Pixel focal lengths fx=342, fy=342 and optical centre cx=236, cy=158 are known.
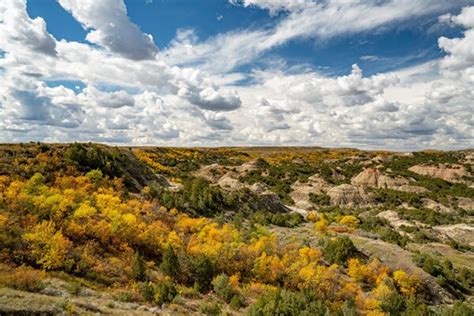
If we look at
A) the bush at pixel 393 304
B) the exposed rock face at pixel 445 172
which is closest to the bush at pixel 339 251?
the bush at pixel 393 304

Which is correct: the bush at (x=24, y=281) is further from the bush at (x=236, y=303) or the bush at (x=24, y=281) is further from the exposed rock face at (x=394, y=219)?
the exposed rock face at (x=394, y=219)

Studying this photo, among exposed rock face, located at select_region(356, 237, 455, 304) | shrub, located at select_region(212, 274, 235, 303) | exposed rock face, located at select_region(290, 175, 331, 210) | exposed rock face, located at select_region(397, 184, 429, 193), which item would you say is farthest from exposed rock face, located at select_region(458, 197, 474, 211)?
shrub, located at select_region(212, 274, 235, 303)

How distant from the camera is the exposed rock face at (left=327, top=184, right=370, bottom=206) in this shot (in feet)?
283

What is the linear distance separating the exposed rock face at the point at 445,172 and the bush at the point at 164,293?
370ft

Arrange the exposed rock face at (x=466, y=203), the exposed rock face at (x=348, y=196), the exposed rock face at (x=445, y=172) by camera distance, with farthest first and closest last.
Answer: the exposed rock face at (x=445, y=172), the exposed rock face at (x=348, y=196), the exposed rock face at (x=466, y=203)

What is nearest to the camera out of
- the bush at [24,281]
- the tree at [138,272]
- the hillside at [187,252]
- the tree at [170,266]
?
the bush at [24,281]

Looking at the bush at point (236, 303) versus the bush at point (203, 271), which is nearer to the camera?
the bush at point (236, 303)

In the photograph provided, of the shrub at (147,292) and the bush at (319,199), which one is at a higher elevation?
the shrub at (147,292)

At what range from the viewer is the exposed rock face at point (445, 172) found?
11056 centimetres

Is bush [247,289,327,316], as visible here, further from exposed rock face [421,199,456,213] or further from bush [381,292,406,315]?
exposed rock face [421,199,456,213]

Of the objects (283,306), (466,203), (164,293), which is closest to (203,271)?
(164,293)

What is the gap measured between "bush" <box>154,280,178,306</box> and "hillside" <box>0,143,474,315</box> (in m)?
0.09

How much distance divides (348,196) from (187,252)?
64.5m

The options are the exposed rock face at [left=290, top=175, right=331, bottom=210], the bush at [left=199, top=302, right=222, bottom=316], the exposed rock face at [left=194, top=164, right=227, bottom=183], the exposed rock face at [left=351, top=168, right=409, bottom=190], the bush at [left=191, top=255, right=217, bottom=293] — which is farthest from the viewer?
the exposed rock face at [left=351, top=168, right=409, bottom=190]
